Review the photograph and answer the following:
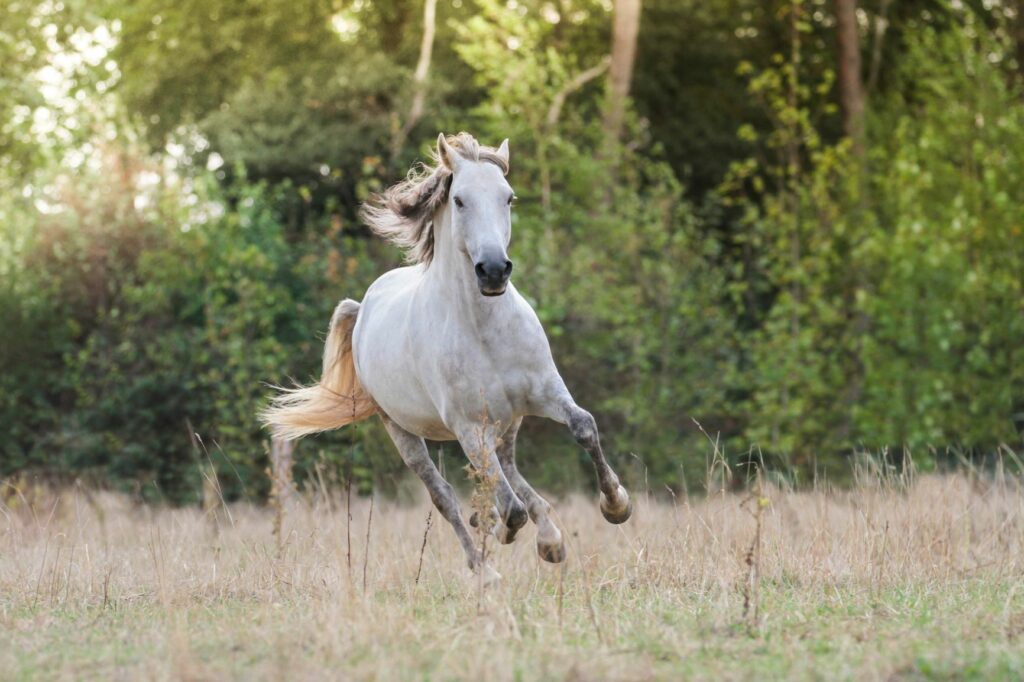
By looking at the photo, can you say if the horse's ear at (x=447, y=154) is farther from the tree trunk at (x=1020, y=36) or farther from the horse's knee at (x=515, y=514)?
the tree trunk at (x=1020, y=36)

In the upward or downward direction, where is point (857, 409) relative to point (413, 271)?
downward

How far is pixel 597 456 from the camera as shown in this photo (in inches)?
260

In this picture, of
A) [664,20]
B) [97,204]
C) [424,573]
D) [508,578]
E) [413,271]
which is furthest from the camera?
[664,20]

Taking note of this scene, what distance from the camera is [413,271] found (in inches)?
340

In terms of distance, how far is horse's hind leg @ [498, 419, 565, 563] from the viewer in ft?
21.8

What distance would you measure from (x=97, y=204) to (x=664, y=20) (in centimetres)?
1338

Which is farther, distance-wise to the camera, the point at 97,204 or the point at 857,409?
the point at 97,204

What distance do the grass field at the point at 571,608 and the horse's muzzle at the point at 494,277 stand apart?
4.13 ft

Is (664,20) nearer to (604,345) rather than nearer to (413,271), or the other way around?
(604,345)

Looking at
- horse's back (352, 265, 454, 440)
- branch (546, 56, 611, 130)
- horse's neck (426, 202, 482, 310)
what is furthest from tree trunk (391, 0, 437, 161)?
horse's neck (426, 202, 482, 310)

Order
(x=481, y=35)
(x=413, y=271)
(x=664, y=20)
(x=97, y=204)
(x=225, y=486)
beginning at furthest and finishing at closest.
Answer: (x=664, y=20) → (x=481, y=35) → (x=97, y=204) → (x=225, y=486) → (x=413, y=271)

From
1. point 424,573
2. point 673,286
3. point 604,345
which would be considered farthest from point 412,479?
point 424,573

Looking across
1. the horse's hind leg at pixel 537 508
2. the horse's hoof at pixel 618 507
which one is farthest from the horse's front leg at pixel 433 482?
the horse's hoof at pixel 618 507

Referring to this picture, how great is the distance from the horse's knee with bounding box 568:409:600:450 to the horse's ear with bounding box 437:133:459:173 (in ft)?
4.84
